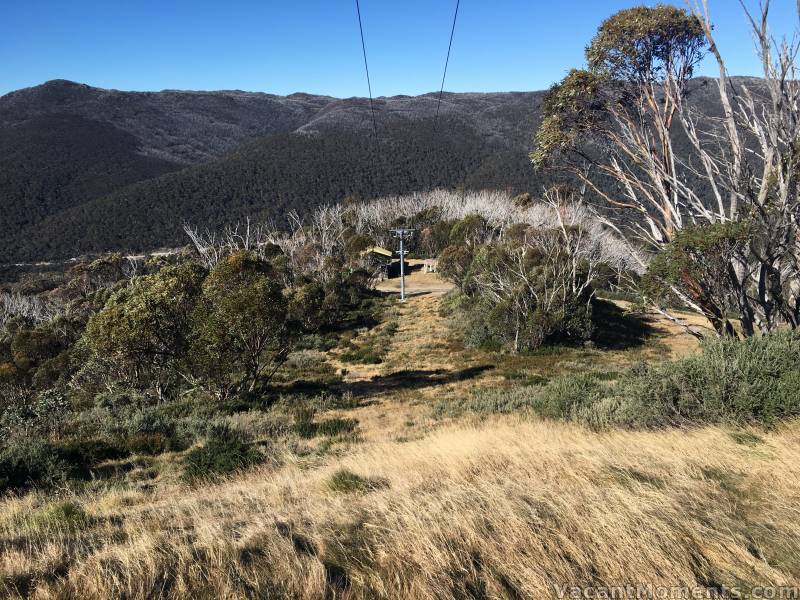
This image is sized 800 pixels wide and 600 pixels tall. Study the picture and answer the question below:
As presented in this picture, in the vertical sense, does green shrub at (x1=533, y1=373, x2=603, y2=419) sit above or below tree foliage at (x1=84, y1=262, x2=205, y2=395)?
below

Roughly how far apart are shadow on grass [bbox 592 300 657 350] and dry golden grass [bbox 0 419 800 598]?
752 inches

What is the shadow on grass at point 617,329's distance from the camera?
23.6 m

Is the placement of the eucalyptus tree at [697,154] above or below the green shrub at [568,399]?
above

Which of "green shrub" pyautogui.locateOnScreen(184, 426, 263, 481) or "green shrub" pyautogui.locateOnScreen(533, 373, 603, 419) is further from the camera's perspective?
"green shrub" pyautogui.locateOnScreen(533, 373, 603, 419)

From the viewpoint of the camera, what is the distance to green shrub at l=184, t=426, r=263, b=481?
7.52m

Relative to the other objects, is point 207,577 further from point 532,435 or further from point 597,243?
point 597,243

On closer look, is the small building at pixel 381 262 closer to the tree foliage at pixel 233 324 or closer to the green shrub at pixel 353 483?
the tree foliage at pixel 233 324

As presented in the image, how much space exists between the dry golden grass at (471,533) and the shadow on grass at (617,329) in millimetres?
19113

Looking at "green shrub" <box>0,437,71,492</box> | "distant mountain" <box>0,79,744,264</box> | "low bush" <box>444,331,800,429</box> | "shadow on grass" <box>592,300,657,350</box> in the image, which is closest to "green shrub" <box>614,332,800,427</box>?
"low bush" <box>444,331,800,429</box>

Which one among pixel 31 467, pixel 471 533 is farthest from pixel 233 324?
pixel 471 533

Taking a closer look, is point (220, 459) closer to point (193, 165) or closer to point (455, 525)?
point (455, 525)

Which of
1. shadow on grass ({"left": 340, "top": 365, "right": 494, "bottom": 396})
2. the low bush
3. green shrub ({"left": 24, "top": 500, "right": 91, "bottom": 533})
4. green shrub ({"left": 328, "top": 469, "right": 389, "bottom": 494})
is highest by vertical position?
the low bush

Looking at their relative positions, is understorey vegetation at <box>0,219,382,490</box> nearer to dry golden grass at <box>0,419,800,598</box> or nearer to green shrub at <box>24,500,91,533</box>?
green shrub at <box>24,500,91,533</box>

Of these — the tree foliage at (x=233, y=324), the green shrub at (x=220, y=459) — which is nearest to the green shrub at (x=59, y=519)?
the green shrub at (x=220, y=459)
